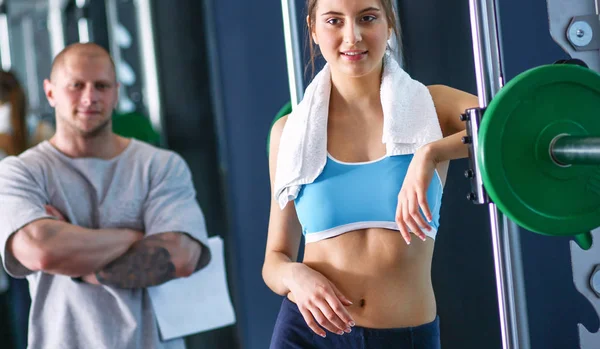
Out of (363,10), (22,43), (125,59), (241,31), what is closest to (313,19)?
(363,10)

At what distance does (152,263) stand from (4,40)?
8.17 feet

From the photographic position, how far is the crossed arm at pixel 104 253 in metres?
1.38

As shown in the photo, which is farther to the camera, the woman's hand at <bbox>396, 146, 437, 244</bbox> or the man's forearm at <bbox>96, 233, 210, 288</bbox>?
the man's forearm at <bbox>96, 233, 210, 288</bbox>

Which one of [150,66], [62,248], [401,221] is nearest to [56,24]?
[150,66]

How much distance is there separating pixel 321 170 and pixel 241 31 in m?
1.12

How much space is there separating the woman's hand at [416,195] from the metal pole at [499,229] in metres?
0.07

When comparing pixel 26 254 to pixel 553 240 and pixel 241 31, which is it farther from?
pixel 553 240

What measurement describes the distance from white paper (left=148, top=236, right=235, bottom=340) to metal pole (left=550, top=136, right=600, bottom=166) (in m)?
0.97

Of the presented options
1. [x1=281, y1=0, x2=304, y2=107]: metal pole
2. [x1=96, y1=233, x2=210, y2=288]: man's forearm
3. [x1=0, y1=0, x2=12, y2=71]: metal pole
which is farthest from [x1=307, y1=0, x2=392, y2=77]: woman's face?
[x1=0, y1=0, x2=12, y2=71]: metal pole

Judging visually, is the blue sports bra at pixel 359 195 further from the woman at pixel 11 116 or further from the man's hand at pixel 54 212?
the woman at pixel 11 116

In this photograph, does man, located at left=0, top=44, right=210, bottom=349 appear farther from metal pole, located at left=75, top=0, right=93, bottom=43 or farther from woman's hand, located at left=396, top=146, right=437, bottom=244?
metal pole, located at left=75, top=0, right=93, bottom=43

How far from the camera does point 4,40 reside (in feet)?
11.5

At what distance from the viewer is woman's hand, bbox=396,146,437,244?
686 mm

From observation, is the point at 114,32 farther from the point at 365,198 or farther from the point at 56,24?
the point at 365,198
